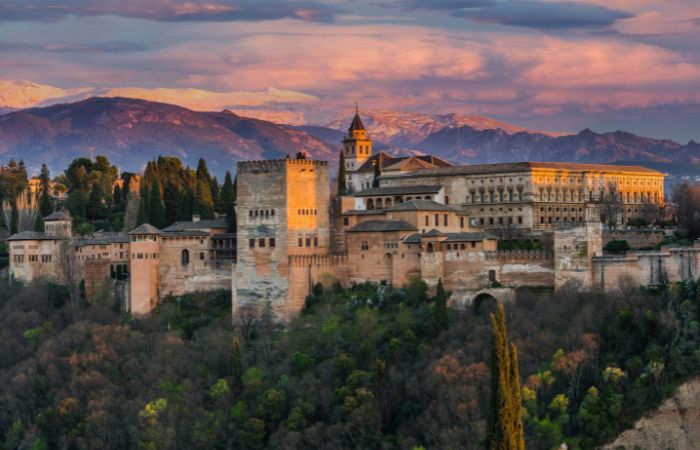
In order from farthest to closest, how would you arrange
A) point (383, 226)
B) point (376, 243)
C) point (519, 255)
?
point (376, 243) < point (383, 226) < point (519, 255)

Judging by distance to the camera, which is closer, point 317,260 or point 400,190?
point 317,260

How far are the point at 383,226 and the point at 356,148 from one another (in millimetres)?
28355

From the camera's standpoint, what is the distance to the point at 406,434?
47.1 metres

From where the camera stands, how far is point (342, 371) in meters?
51.1

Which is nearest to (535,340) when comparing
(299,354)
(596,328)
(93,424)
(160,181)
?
(596,328)

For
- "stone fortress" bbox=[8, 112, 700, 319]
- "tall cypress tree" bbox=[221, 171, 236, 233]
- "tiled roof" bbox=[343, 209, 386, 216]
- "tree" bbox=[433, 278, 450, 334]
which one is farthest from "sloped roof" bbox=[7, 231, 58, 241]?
"tree" bbox=[433, 278, 450, 334]

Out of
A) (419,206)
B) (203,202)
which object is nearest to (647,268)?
(419,206)

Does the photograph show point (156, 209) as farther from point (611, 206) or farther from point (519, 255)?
point (611, 206)

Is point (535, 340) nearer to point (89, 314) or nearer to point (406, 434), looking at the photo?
point (406, 434)

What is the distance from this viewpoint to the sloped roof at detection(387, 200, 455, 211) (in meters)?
58.2

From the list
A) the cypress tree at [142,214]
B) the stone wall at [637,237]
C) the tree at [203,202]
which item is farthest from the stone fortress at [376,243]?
the tree at [203,202]

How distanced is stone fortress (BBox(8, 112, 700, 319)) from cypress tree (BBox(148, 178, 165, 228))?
2.94 m

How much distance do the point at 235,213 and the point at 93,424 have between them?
52.4ft

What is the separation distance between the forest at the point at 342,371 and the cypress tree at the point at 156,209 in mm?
9447
